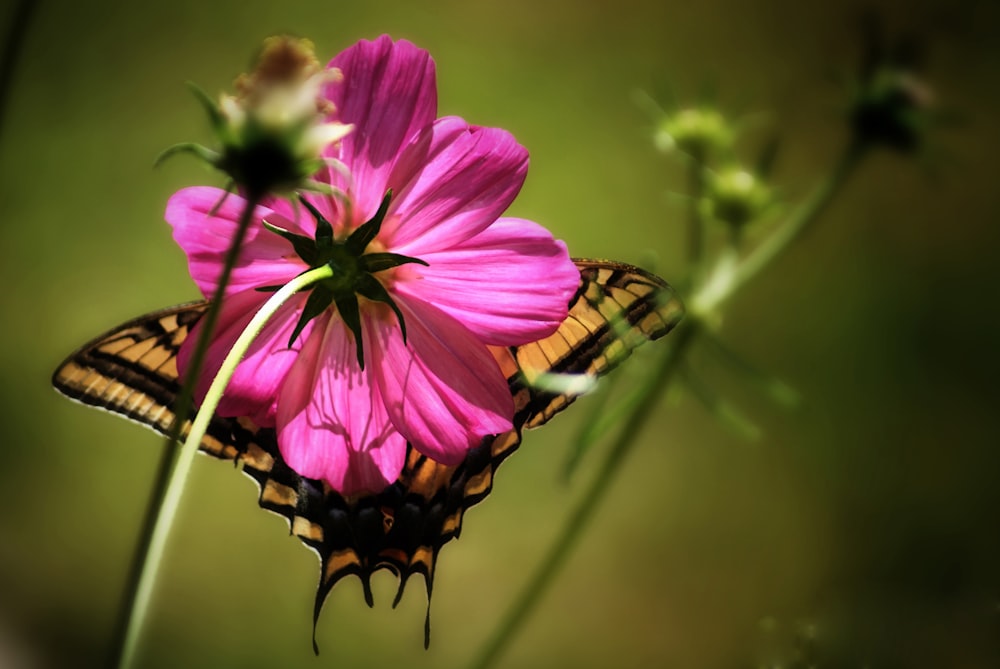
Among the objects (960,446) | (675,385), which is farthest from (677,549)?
(675,385)

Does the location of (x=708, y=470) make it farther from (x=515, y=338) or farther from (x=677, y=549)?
(x=515, y=338)

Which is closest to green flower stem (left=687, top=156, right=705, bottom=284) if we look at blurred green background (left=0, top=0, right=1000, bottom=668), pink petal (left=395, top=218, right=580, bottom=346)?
pink petal (left=395, top=218, right=580, bottom=346)

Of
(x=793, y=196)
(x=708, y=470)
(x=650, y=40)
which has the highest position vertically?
(x=650, y=40)

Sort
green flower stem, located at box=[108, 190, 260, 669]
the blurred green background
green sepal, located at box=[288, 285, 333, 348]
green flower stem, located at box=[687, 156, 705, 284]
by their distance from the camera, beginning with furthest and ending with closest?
the blurred green background → green flower stem, located at box=[687, 156, 705, 284] → green sepal, located at box=[288, 285, 333, 348] → green flower stem, located at box=[108, 190, 260, 669]

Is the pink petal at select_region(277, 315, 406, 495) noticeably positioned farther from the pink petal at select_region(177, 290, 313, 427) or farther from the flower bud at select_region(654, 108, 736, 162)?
the flower bud at select_region(654, 108, 736, 162)

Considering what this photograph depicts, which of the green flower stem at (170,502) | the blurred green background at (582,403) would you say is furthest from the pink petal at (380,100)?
the blurred green background at (582,403)

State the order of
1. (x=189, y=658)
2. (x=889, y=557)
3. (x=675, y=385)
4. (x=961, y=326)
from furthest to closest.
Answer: (x=961, y=326)
(x=889, y=557)
(x=189, y=658)
(x=675, y=385)
